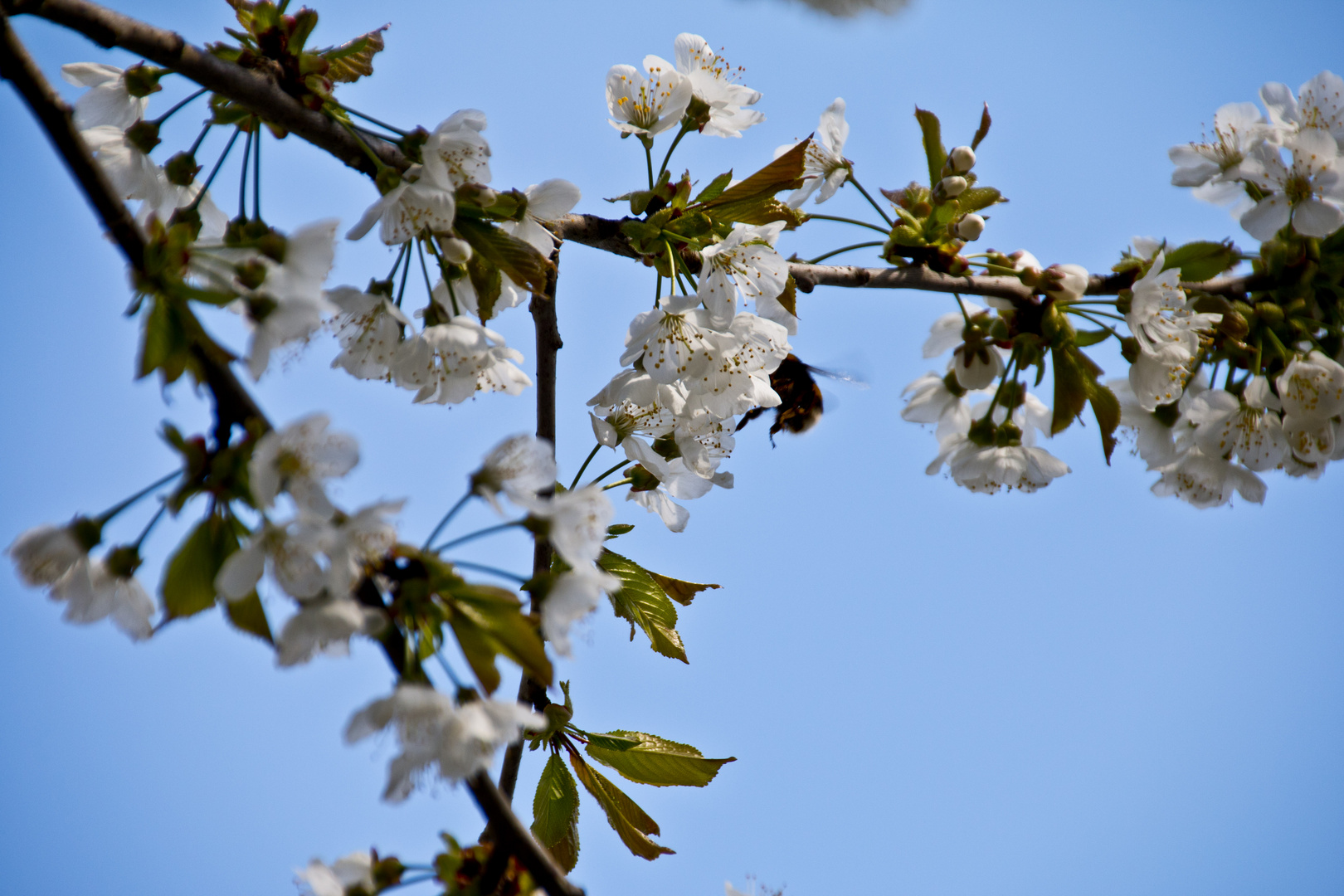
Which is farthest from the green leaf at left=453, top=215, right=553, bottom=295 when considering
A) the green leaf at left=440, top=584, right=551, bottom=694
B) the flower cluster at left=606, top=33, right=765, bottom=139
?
the green leaf at left=440, top=584, right=551, bottom=694

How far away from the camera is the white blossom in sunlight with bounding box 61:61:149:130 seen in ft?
4.00

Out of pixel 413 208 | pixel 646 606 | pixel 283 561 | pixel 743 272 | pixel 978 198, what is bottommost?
pixel 283 561

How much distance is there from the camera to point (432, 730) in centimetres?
79

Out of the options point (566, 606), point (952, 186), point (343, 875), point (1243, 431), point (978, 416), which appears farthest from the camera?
point (978, 416)

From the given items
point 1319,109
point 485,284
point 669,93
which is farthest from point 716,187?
point 1319,109

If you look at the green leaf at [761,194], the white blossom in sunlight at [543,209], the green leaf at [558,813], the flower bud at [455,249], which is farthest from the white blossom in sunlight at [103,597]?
the green leaf at [761,194]

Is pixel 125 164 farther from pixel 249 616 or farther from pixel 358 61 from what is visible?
pixel 249 616

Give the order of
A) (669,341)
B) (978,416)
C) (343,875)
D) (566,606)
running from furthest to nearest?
(978,416)
(669,341)
(343,875)
(566,606)

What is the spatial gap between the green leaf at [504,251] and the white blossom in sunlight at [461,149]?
0.06 metres

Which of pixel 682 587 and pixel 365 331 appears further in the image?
pixel 682 587

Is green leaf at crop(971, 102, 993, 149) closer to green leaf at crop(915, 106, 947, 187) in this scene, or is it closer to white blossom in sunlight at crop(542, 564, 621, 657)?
green leaf at crop(915, 106, 947, 187)

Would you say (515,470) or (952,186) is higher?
(952,186)

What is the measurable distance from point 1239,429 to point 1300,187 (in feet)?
1.47

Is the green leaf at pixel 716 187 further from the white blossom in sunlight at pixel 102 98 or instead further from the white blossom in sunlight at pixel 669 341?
the white blossom in sunlight at pixel 102 98
